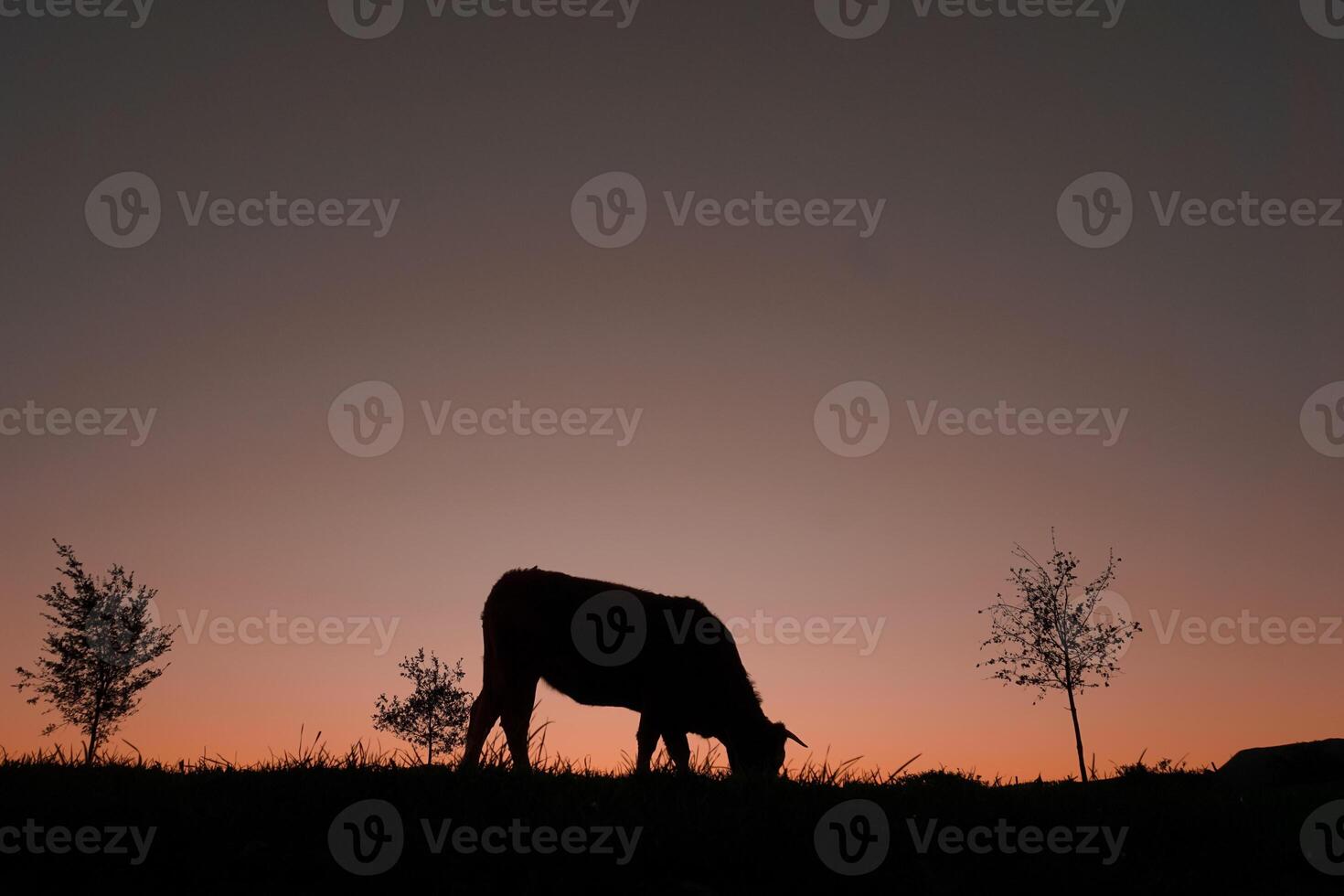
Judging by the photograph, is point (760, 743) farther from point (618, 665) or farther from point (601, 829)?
point (601, 829)

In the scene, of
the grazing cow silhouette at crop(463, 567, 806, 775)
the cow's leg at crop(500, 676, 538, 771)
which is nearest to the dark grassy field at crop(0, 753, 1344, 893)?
the cow's leg at crop(500, 676, 538, 771)

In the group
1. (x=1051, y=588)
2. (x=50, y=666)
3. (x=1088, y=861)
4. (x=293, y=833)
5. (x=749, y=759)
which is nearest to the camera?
(x=293, y=833)

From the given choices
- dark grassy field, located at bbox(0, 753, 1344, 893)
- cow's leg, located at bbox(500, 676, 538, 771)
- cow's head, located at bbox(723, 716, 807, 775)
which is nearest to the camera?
Answer: dark grassy field, located at bbox(0, 753, 1344, 893)

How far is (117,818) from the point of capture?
653 cm

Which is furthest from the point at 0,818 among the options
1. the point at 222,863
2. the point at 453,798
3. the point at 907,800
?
the point at 907,800

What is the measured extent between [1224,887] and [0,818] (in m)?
9.02

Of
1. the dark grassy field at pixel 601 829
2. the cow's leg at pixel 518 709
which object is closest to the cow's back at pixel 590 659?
the cow's leg at pixel 518 709

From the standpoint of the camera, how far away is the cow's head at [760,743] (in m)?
14.1

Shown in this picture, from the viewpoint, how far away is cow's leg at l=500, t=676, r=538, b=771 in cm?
1348

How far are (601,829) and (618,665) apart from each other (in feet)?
26.3

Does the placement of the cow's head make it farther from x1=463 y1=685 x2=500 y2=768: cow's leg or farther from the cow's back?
x1=463 y1=685 x2=500 y2=768: cow's leg

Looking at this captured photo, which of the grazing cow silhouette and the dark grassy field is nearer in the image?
the dark grassy field

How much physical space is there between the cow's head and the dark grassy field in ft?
18.8

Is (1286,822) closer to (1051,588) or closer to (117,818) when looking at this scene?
(117,818)
